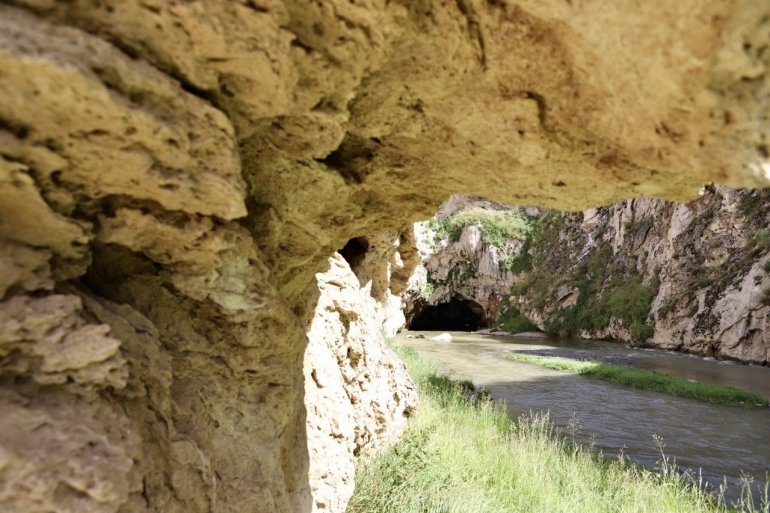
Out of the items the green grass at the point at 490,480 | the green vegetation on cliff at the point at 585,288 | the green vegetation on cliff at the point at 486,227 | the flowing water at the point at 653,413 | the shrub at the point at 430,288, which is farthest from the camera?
the green vegetation on cliff at the point at 486,227

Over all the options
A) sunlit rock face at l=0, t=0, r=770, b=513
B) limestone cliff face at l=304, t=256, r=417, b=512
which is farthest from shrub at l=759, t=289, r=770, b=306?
sunlit rock face at l=0, t=0, r=770, b=513

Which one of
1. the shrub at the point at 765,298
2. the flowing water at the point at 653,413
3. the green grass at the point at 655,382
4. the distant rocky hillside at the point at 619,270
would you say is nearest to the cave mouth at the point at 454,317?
the distant rocky hillside at the point at 619,270

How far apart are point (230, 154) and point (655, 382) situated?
57.5ft

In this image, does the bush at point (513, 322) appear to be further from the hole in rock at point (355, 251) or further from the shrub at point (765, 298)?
the hole in rock at point (355, 251)

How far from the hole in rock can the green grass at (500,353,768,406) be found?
12047 millimetres

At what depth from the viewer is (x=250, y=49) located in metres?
1.88

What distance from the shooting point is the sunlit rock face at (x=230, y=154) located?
1.68m

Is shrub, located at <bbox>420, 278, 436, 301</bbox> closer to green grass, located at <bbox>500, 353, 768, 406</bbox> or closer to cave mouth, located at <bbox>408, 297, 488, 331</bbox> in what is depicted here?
cave mouth, located at <bbox>408, 297, 488, 331</bbox>

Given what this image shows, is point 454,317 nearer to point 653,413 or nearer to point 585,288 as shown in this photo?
point 585,288

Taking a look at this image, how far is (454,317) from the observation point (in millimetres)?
47594

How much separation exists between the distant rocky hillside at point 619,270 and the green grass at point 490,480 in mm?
17225

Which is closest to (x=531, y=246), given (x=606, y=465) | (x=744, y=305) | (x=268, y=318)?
(x=744, y=305)

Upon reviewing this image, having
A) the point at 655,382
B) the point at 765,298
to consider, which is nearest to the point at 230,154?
the point at 655,382

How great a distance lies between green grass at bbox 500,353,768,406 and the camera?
1343 cm
